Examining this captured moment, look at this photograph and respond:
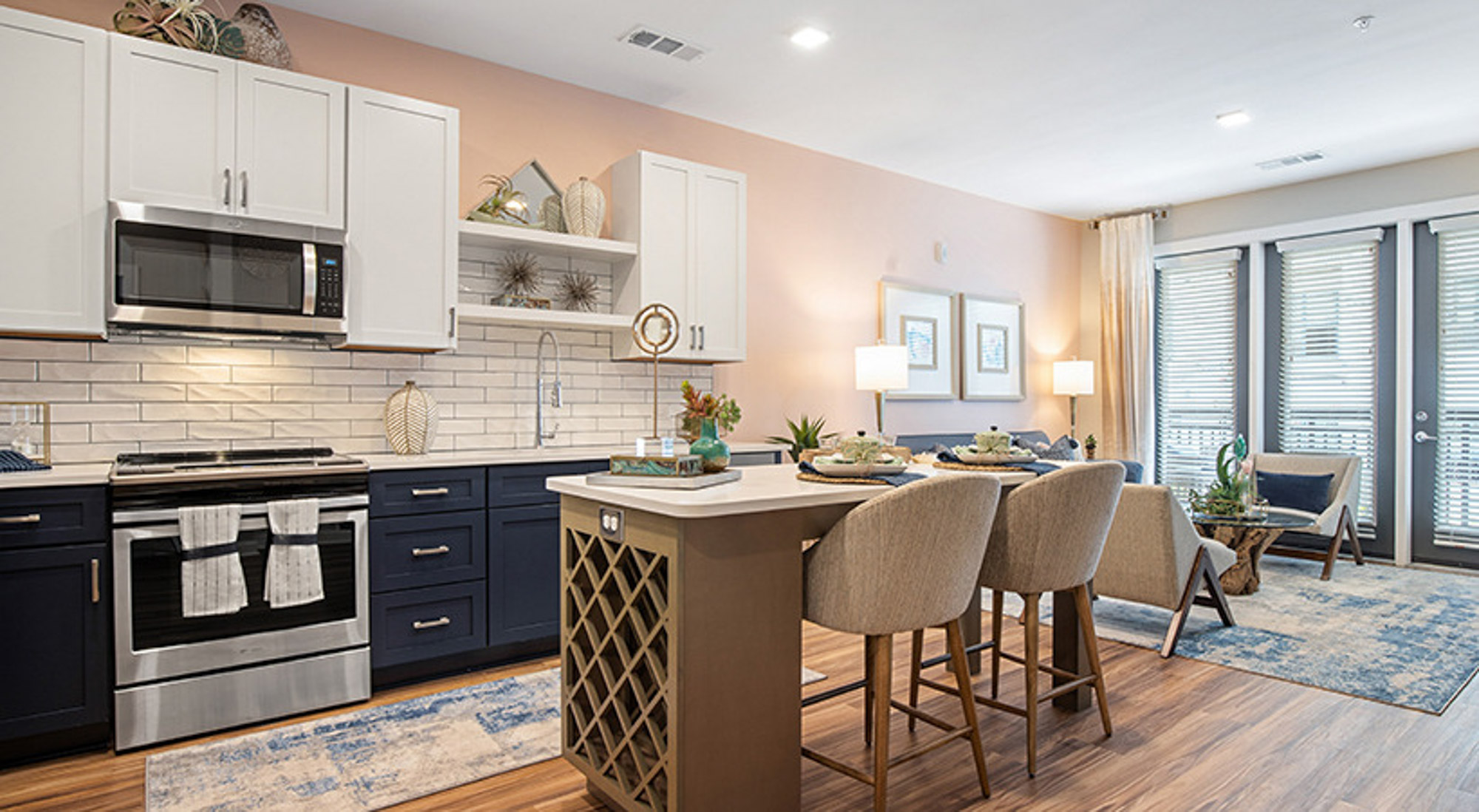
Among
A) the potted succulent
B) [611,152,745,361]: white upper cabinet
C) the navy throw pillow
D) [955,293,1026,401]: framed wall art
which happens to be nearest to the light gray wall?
[955,293,1026,401]: framed wall art

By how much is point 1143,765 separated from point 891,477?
1.27m

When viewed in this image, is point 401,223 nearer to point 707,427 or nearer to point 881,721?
point 707,427

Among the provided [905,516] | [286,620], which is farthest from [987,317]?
[286,620]

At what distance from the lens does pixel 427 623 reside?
10.9 ft

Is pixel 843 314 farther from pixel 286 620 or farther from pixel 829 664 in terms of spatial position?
pixel 286 620

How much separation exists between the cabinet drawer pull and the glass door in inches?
304

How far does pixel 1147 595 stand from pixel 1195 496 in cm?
133

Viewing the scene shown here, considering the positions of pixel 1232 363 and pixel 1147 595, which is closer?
pixel 1147 595

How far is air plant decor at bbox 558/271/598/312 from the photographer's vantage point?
4223 millimetres

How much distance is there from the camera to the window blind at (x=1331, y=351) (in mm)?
5984

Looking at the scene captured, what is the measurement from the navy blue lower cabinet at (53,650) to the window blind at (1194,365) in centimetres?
715

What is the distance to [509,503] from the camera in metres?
3.52

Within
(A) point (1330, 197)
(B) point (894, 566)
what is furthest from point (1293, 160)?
(B) point (894, 566)

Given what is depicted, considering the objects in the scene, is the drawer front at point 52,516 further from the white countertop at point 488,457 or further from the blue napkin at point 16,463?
the white countertop at point 488,457
